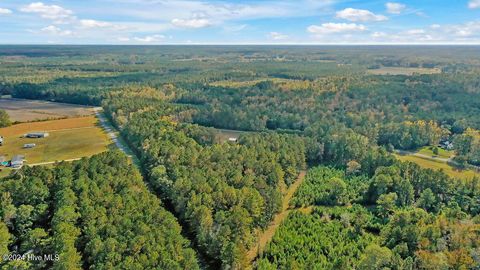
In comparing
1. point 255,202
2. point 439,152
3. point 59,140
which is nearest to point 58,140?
point 59,140

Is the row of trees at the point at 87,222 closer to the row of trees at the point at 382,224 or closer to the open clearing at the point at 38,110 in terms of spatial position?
the row of trees at the point at 382,224

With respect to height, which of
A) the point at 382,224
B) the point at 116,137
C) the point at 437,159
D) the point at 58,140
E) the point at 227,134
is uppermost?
the point at 58,140

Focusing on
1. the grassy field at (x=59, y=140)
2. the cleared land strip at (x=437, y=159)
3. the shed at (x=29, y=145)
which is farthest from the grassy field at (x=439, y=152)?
the shed at (x=29, y=145)

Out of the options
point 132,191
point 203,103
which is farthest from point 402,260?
point 203,103

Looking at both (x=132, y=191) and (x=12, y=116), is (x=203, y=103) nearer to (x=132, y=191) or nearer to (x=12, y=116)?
(x=12, y=116)

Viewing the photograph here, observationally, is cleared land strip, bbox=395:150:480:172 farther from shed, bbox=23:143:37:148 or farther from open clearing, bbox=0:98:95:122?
open clearing, bbox=0:98:95:122

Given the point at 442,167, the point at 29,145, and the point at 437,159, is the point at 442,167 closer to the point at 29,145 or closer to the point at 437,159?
the point at 437,159
